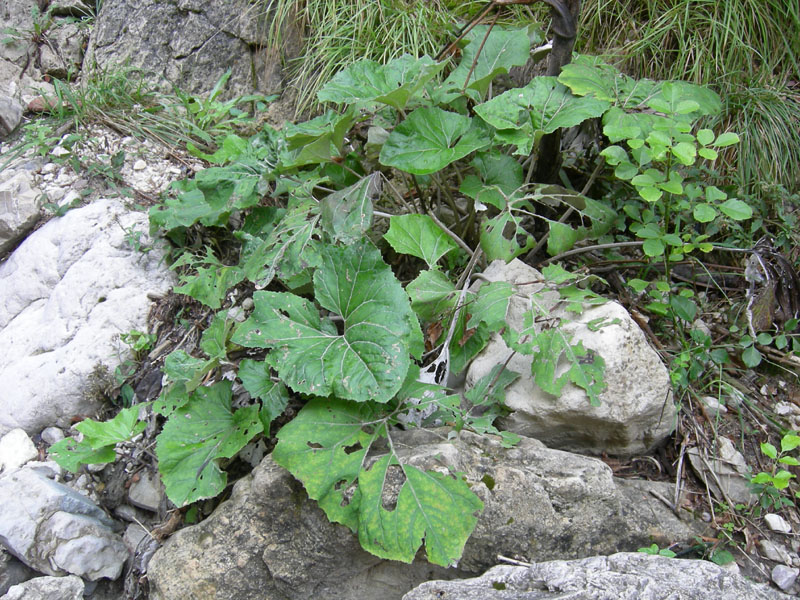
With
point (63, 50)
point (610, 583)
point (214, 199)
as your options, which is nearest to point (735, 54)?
point (214, 199)

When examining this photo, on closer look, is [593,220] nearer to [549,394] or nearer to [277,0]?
[549,394]

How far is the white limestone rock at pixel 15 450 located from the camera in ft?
8.71

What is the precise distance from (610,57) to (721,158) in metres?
0.85

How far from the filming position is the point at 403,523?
185 centimetres

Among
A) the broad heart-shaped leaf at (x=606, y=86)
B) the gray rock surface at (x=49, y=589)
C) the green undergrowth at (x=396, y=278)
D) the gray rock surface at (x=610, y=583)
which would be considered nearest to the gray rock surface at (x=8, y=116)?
the green undergrowth at (x=396, y=278)

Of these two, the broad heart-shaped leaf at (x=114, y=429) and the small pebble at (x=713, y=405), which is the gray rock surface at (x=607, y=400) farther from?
the broad heart-shaped leaf at (x=114, y=429)

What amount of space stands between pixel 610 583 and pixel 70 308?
2760mm

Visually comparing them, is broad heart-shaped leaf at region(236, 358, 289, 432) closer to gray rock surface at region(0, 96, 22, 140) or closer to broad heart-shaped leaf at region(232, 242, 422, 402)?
broad heart-shaped leaf at region(232, 242, 422, 402)

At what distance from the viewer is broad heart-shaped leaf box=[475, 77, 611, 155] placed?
2510mm

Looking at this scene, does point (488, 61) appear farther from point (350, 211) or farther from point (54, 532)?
point (54, 532)

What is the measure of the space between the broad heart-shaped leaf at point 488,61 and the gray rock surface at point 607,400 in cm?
106

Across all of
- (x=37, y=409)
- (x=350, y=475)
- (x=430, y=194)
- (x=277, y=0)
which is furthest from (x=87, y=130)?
(x=350, y=475)

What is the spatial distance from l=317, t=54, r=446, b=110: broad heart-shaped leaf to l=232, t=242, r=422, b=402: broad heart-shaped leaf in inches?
28.9

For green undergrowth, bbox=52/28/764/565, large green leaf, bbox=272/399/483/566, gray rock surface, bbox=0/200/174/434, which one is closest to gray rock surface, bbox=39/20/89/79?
gray rock surface, bbox=0/200/174/434
